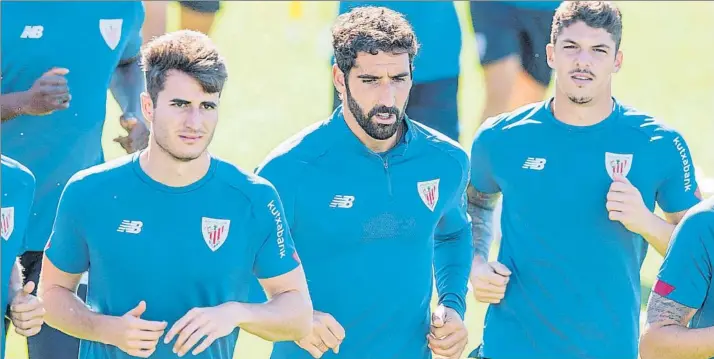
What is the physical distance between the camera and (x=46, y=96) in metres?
7.14

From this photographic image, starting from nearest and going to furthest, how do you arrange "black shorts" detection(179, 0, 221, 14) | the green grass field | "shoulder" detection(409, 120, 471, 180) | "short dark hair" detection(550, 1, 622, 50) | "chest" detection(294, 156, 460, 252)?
"chest" detection(294, 156, 460, 252) → "shoulder" detection(409, 120, 471, 180) → "short dark hair" detection(550, 1, 622, 50) → "black shorts" detection(179, 0, 221, 14) → the green grass field

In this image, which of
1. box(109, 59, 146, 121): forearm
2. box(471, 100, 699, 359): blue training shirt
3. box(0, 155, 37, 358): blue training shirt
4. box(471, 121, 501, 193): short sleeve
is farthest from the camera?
box(109, 59, 146, 121): forearm

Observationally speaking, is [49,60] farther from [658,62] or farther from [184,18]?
[658,62]

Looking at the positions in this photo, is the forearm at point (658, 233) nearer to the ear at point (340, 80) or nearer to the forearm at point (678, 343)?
the forearm at point (678, 343)

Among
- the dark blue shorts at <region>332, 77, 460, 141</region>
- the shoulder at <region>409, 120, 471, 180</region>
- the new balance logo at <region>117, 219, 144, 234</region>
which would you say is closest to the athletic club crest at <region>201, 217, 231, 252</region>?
the new balance logo at <region>117, 219, 144, 234</region>

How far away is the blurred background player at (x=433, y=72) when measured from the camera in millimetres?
8680

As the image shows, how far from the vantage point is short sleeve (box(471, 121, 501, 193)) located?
6898mm

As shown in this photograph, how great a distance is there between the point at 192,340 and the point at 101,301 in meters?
0.52

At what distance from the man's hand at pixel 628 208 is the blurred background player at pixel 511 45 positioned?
3.64 metres

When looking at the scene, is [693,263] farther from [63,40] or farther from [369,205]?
[63,40]

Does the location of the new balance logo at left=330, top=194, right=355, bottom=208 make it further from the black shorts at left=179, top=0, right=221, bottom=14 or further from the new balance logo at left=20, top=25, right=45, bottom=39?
the black shorts at left=179, top=0, right=221, bottom=14

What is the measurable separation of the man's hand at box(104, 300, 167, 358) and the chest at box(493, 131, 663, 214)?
2.01 meters

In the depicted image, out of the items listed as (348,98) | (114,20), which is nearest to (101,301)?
(348,98)

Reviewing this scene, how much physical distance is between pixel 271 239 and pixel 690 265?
148cm
